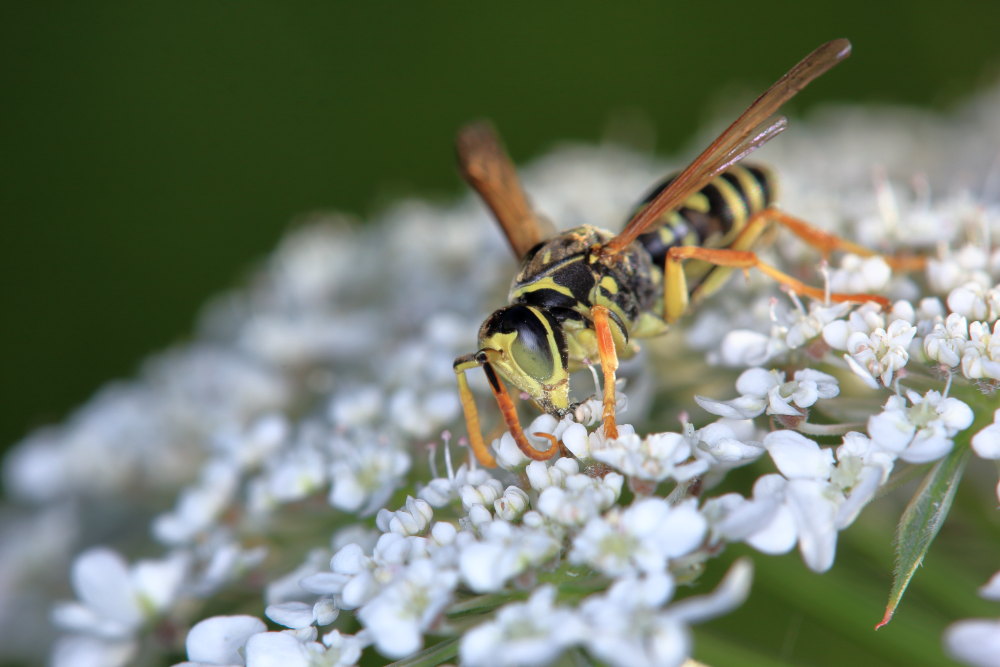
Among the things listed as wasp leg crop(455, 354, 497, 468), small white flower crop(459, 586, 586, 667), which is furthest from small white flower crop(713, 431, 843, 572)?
wasp leg crop(455, 354, 497, 468)

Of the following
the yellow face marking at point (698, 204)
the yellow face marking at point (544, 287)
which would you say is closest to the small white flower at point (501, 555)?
the yellow face marking at point (544, 287)

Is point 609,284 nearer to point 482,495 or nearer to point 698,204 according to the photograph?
point 698,204

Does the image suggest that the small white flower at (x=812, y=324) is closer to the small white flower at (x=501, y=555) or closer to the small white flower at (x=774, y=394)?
the small white flower at (x=774, y=394)

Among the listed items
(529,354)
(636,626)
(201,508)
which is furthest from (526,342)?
(201,508)

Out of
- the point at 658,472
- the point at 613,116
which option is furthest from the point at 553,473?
the point at 613,116

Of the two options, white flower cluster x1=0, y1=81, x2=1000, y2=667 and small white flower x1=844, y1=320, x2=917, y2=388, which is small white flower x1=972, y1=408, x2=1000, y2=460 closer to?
white flower cluster x1=0, y1=81, x2=1000, y2=667
